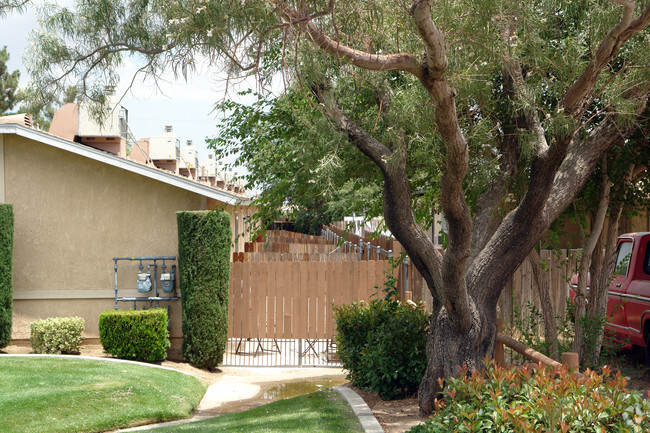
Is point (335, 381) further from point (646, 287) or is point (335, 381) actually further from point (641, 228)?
point (641, 228)

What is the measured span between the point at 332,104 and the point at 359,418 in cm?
345

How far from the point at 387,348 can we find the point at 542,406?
428 cm

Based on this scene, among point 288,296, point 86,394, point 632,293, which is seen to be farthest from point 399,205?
point 288,296

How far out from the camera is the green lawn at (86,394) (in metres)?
8.38

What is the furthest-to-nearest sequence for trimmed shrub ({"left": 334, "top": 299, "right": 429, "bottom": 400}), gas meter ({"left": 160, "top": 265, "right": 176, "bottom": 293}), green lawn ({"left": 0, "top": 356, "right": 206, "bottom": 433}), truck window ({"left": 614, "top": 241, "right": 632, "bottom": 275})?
gas meter ({"left": 160, "top": 265, "right": 176, "bottom": 293}) < truck window ({"left": 614, "top": 241, "right": 632, "bottom": 275}) < green lawn ({"left": 0, "top": 356, "right": 206, "bottom": 433}) < trimmed shrub ({"left": 334, "top": 299, "right": 429, "bottom": 400})

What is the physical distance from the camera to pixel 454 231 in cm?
657

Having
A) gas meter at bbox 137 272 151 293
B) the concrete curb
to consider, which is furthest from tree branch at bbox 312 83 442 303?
gas meter at bbox 137 272 151 293

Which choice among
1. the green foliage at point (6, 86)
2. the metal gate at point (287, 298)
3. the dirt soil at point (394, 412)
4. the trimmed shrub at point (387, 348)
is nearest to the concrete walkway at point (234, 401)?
the dirt soil at point (394, 412)

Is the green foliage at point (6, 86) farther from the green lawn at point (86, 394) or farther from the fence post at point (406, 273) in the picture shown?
the fence post at point (406, 273)

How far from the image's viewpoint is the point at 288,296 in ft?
43.6

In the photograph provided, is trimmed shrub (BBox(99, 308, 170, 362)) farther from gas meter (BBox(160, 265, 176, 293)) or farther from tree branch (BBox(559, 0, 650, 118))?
tree branch (BBox(559, 0, 650, 118))

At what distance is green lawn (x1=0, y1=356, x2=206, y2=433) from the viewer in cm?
838

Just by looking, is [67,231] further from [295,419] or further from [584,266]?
[584,266]

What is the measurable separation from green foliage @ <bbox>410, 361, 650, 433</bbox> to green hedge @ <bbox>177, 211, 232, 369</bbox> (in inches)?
316
